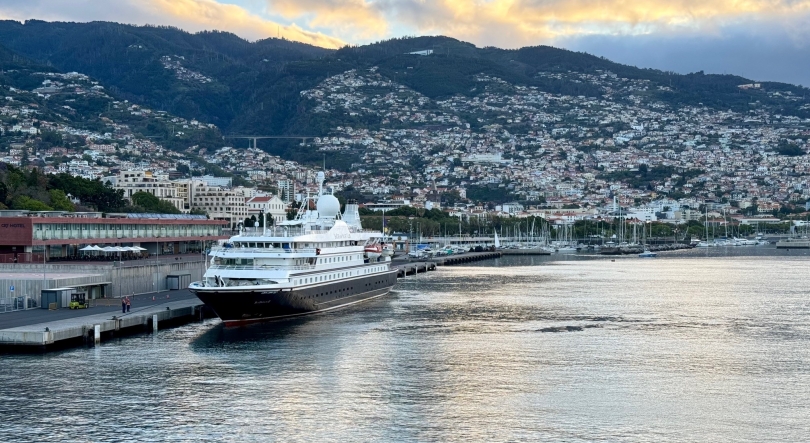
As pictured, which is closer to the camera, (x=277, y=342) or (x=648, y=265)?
(x=277, y=342)

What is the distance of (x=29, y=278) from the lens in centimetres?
5241

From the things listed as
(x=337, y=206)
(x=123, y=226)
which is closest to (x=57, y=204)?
(x=123, y=226)

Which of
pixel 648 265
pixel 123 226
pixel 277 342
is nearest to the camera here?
pixel 277 342

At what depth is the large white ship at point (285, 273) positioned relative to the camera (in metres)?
51.6

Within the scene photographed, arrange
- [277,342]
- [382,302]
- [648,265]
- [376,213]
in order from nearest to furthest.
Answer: [277,342], [382,302], [648,265], [376,213]

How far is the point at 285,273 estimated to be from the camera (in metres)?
54.4

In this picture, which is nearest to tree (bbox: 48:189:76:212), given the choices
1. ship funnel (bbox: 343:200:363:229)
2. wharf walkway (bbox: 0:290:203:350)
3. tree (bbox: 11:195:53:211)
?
tree (bbox: 11:195:53:211)

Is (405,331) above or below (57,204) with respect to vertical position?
below

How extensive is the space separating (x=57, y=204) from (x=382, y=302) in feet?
129

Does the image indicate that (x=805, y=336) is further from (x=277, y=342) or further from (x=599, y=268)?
(x=599, y=268)

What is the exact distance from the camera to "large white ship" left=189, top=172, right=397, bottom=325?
51.6 meters

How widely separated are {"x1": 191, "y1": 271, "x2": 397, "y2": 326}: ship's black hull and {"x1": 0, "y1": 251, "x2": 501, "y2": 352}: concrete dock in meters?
2.55

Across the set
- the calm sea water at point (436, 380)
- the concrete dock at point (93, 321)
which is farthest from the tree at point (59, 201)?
the calm sea water at point (436, 380)

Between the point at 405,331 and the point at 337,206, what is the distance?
1946cm
